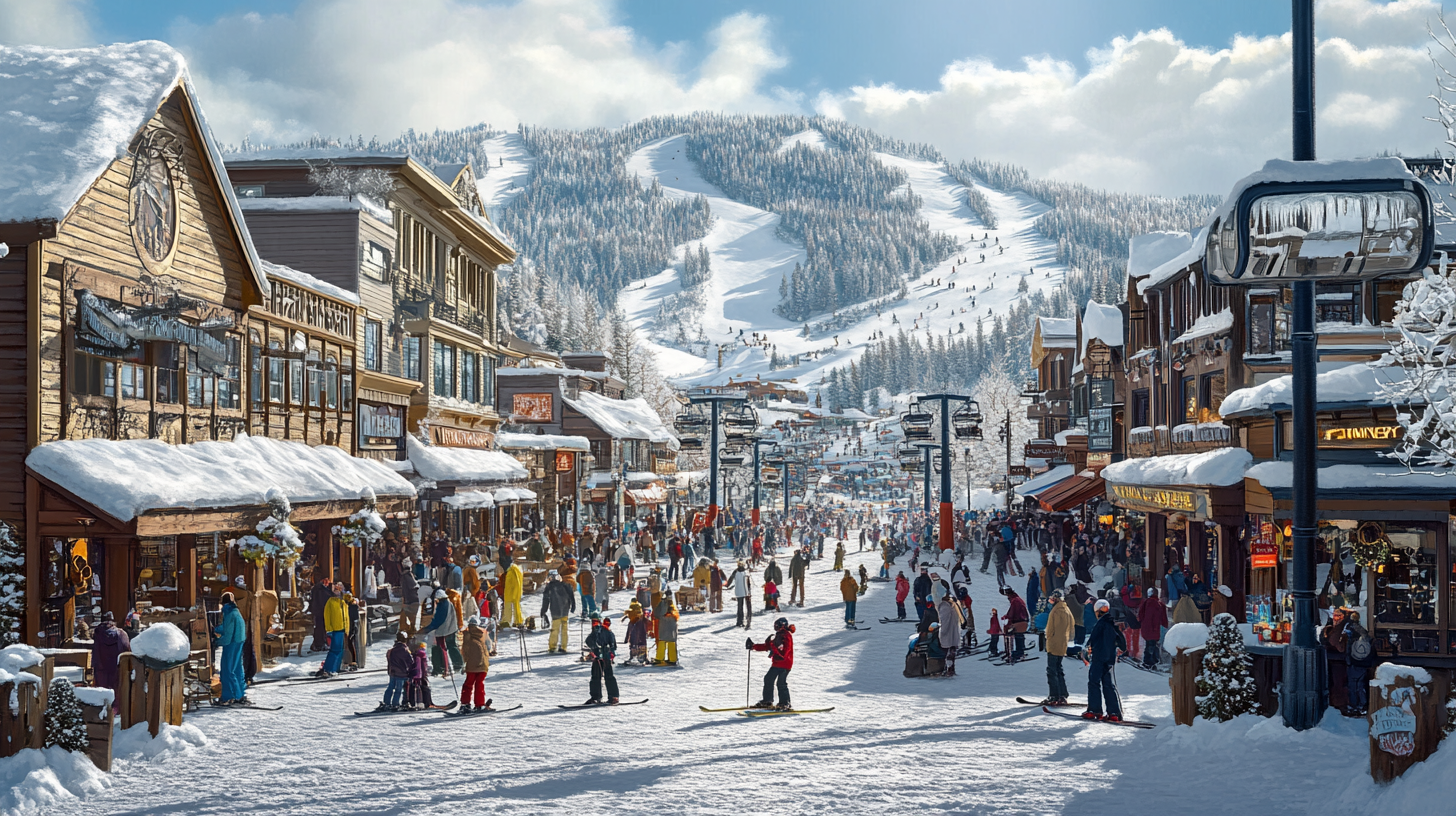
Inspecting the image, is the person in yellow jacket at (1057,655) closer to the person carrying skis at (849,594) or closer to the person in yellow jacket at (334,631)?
the person carrying skis at (849,594)

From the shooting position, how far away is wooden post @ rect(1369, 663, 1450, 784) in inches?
446

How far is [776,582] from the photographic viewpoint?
30984mm

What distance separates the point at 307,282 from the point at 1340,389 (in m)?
20.8

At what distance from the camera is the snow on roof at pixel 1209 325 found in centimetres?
2897

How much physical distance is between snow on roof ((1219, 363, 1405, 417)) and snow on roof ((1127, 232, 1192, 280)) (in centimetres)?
1280

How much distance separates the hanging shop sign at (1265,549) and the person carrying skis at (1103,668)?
9.11 meters

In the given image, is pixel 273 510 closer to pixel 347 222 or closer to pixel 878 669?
pixel 878 669

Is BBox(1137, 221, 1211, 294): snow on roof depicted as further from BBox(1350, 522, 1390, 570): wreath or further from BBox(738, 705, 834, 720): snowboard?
BBox(738, 705, 834, 720): snowboard

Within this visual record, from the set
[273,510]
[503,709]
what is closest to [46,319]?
[273,510]

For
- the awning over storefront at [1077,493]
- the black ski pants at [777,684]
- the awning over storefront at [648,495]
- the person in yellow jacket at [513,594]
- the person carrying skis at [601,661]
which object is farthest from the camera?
the awning over storefront at [648,495]

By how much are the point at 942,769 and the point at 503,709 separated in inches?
265

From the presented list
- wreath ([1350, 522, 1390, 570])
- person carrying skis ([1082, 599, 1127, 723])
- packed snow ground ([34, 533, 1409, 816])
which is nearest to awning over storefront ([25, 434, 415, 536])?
packed snow ground ([34, 533, 1409, 816])

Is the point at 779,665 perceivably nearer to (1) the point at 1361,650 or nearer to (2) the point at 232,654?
(1) the point at 1361,650

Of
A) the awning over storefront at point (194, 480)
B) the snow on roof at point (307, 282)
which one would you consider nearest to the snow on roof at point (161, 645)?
the awning over storefront at point (194, 480)
